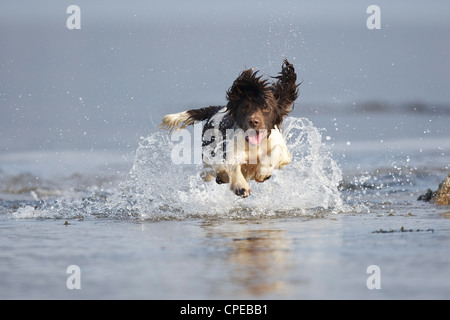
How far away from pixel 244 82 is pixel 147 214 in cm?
146

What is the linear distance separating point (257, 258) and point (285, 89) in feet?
9.72

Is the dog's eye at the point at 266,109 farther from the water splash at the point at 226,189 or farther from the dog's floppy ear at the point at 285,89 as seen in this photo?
the water splash at the point at 226,189

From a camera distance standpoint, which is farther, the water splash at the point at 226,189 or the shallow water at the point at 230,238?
the water splash at the point at 226,189

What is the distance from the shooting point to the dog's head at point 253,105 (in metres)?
7.61

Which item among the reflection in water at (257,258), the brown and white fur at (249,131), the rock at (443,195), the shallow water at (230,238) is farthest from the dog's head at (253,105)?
the rock at (443,195)

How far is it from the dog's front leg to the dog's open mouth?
0.86 ft

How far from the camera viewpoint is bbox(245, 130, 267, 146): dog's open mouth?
7629 millimetres

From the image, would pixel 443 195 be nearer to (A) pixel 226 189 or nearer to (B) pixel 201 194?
(A) pixel 226 189

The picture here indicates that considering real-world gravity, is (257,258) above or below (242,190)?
below

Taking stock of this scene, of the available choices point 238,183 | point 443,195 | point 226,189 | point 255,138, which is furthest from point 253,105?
point 443,195

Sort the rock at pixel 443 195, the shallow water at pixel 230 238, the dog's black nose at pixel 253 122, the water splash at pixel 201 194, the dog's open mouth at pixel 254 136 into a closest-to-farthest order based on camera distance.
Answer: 1. the shallow water at pixel 230 238
2. the dog's black nose at pixel 253 122
3. the dog's open mouth at pixel 254 136
4. the water splash at pixel 201 194
5. the rock at pixel 443 195

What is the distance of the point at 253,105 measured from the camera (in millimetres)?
7645
